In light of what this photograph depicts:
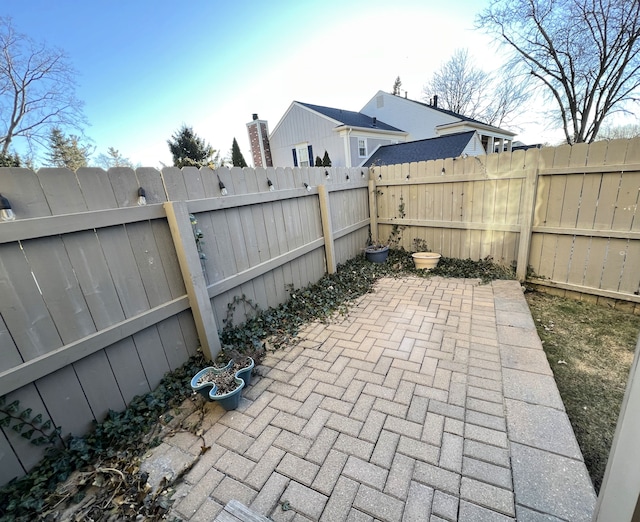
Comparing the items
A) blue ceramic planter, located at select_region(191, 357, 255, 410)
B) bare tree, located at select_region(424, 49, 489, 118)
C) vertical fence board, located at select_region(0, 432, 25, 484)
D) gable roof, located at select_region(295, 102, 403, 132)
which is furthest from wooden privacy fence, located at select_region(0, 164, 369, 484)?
bare tree, located at select_region(424, 49, 489, 118)

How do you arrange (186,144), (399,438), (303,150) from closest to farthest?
1. (399,438)
2. (303,150)
3. (186,144)

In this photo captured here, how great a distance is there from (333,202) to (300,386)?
9.67ft

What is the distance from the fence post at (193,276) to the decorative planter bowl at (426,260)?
135 inches

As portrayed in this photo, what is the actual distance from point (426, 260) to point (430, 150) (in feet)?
24.2

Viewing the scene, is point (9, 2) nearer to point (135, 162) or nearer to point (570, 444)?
point (570, 444)

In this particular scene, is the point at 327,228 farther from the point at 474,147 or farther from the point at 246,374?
the point at 474,147

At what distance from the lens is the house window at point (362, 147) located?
13.5 m

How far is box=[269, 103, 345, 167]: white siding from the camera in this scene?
13.3 m

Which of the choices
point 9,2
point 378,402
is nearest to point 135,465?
point 378,402

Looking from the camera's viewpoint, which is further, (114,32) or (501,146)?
(501,146)

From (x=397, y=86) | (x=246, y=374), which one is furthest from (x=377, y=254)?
(x=397, y=86)

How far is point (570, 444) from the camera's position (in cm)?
159

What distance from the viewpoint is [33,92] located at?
11.9 metres

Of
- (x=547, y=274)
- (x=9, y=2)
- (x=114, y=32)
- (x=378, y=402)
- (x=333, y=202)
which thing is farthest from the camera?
(x=114, y=32)
